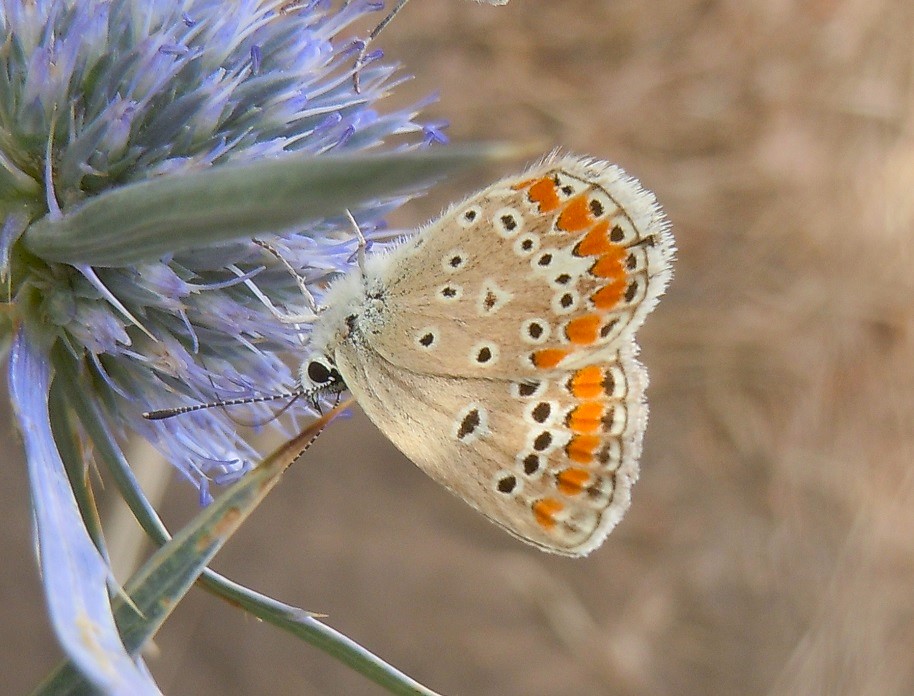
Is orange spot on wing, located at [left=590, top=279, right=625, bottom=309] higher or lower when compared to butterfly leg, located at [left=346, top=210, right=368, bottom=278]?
higher

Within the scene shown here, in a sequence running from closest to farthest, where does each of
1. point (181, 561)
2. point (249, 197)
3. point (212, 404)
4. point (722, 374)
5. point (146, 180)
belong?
1. point (249, 197)
2. point (181, 561)
3. point (146, 180)
4. point (212, 404)
5. point (722, 374)

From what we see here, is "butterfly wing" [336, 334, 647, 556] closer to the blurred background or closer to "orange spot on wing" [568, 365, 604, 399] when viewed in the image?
"orange spot on wing" [568, 365, 604, 399]

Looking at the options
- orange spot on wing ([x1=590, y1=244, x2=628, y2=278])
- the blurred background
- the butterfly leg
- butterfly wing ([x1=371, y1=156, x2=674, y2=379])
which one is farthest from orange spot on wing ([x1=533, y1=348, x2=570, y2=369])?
the blurred background

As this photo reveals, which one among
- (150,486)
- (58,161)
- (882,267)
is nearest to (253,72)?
(58,161)

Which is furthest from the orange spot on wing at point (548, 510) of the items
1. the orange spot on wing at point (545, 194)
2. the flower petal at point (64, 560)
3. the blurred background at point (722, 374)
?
the blurred background at point (722, 374)

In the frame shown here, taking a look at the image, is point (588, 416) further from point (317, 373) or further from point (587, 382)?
point (317, 373)

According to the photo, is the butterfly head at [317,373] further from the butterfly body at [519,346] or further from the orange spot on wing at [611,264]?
the orange spot on wing at [611,264]

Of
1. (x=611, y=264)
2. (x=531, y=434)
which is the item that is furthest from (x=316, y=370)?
(x=611, y=264)
